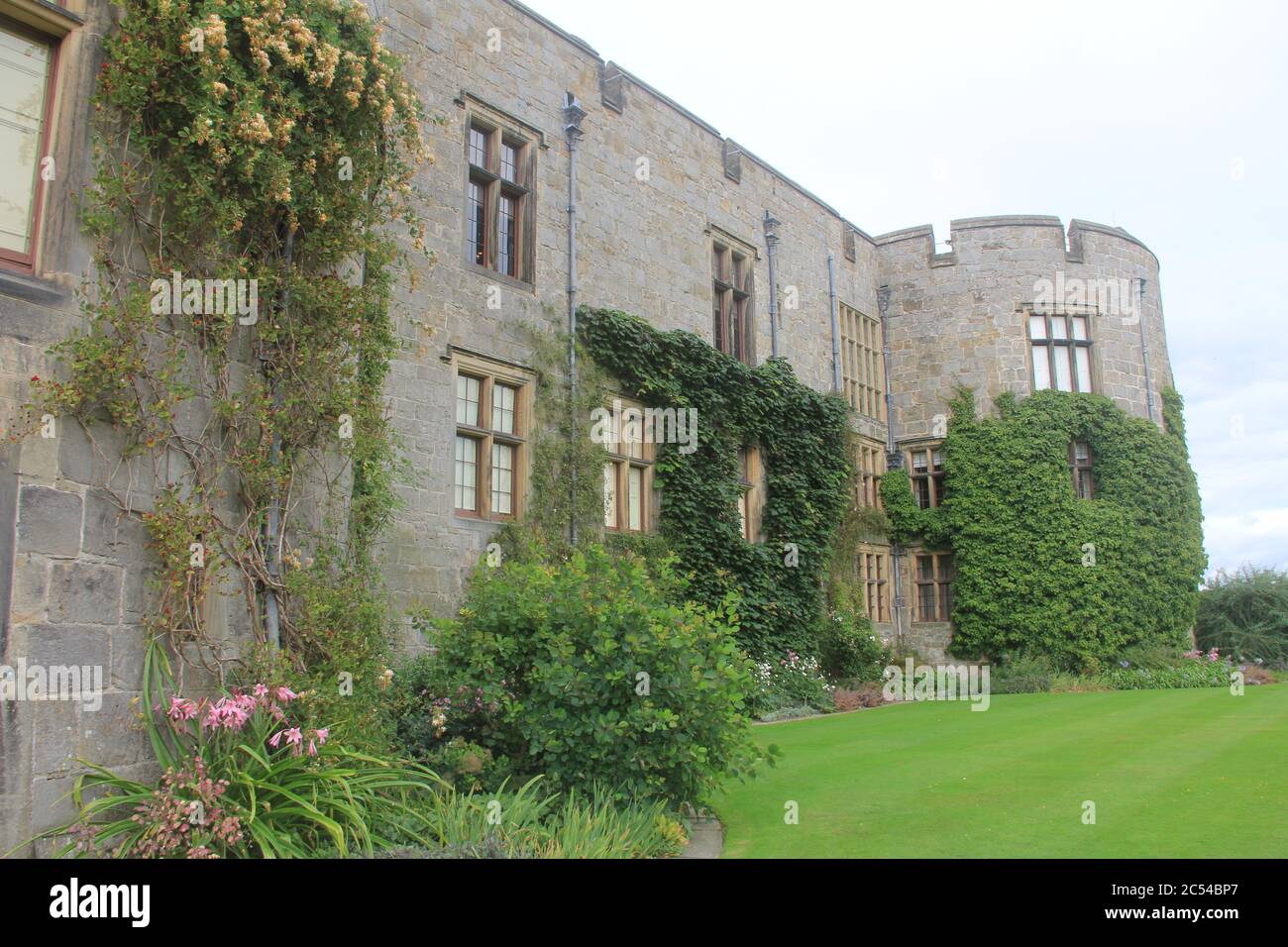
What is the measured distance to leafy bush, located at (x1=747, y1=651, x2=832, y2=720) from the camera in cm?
1430

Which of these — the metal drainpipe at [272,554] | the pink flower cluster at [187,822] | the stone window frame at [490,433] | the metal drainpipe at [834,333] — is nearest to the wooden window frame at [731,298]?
the metal drainpipe at [834,333]

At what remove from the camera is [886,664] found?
18516mm

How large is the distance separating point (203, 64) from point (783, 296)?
43.7 ft

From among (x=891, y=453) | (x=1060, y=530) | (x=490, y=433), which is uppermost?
(x=891, y=453)

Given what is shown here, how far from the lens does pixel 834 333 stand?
19.5 metres

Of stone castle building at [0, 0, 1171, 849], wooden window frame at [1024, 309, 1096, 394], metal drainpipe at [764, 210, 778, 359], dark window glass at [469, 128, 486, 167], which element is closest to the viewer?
stone castle building at [0, 0, 1171, 849]

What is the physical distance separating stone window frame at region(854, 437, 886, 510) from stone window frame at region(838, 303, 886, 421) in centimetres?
66

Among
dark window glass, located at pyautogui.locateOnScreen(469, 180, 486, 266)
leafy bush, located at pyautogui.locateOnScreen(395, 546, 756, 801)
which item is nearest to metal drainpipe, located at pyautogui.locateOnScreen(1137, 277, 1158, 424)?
dark window glass, located at pyautogui.locateOnScreen(469, 180, 486, 266)

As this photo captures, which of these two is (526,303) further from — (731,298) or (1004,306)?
(1004,306)

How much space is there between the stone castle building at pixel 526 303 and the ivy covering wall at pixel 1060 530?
75 centimetres

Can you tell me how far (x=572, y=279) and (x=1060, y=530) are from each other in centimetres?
1199

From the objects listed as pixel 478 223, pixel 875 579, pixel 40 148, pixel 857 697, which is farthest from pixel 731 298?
pixel 40 148

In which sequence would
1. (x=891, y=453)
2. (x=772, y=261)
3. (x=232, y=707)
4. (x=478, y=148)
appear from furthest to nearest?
(x=891, y=453) → (x=772, y=261) → (x=478, y=148) → (x=232, y=707)

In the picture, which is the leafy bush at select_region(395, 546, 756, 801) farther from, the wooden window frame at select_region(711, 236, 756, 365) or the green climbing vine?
the wooden window frame at select_region(711, 236, 756, 365)
